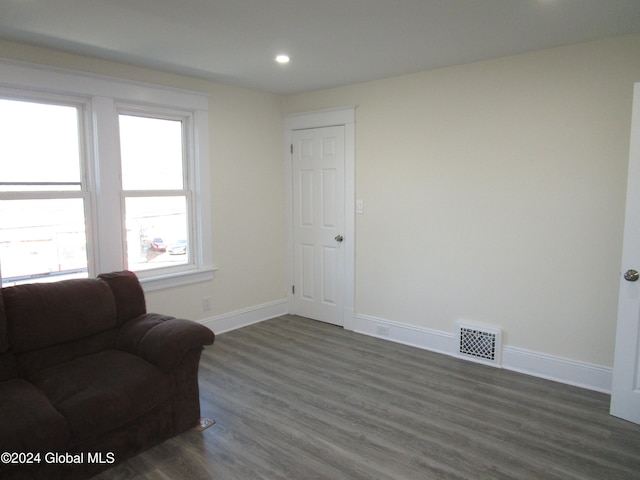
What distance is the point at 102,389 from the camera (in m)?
2.22

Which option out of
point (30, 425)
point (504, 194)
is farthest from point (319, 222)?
point (30, 425)

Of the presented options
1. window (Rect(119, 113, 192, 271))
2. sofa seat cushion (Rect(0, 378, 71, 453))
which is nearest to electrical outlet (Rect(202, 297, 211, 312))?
window (Rect(119, 113, 192, 271))

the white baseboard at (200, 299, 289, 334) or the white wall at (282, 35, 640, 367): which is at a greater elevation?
the white wall at (282, 35, 640, 367)

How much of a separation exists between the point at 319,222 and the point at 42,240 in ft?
8.43

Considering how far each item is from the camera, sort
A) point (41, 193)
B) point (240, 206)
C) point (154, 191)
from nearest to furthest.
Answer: point (41, 193)
point (154, 191)
point (240, 206)

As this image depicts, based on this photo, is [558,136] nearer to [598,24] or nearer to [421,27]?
[598,24]

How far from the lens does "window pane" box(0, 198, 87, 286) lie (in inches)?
123

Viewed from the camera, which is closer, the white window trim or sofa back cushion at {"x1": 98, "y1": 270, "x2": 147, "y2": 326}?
sofa back cushion at {"x1": 98, "y1": 270, "x2": 147, "y2": 326}

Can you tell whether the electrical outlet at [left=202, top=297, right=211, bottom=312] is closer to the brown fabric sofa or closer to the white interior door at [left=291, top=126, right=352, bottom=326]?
the white interior door at [left=291, top=126, right=352, bottom=326]

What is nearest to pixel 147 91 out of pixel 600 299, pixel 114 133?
pixel 114 133

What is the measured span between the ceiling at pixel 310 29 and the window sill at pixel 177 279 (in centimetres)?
183

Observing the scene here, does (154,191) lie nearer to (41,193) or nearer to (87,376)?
(41,193)

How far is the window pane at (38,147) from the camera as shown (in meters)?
3.10

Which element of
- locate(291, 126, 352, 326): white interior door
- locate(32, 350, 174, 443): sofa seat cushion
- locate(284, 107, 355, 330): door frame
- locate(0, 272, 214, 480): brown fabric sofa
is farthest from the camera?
locate(291, 126, 352, 326): white interior door
